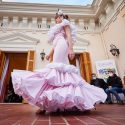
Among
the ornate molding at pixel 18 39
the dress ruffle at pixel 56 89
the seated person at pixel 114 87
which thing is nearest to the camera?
the dress ruffle at pixel 56 89

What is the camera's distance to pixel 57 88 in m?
1.74

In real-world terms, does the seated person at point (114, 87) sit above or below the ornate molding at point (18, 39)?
below

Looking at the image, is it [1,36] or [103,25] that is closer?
[1,36]

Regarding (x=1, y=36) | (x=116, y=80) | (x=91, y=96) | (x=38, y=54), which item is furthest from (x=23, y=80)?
(x=1, y=36)

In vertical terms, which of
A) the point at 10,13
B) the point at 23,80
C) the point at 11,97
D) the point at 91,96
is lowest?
the point at 91,96

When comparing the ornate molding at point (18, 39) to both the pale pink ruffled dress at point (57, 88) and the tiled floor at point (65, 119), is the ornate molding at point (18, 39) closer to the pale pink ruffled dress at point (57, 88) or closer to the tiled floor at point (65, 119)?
the pale pink ruffled dress at point (57, 88)

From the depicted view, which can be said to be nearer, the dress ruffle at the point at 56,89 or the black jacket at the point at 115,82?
the dress ruffle at the point at 56,89

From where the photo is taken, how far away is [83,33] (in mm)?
7969

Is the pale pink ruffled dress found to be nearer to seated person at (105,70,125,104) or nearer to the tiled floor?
the tiled floor

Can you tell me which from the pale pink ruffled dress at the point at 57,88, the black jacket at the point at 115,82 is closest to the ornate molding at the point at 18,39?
the black jacket at the point at 115,82

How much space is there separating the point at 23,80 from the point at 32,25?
21.6ft

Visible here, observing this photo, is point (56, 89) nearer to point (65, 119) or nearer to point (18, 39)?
point (65, 119)

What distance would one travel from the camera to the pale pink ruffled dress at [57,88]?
64.4 inches

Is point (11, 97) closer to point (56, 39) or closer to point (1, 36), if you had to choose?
point (1, 36)
